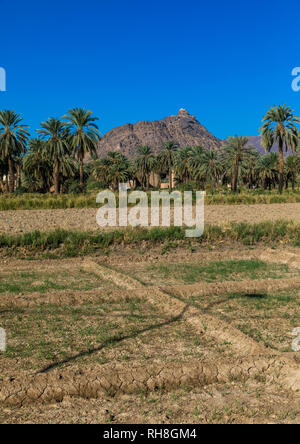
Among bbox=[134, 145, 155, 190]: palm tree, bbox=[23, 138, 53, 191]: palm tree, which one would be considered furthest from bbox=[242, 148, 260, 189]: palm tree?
bbox=[23, 138, 53, 191]: palm tree

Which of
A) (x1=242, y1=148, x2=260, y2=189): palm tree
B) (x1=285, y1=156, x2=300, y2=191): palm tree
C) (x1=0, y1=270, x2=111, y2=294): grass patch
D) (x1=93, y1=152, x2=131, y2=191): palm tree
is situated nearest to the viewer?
(x1=0, y1=270, x2=111, y2=294): grass patch

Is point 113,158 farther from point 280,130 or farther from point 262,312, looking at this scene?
point 262,312

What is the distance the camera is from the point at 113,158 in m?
70.4

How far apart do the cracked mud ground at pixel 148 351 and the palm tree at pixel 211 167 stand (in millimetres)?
58411

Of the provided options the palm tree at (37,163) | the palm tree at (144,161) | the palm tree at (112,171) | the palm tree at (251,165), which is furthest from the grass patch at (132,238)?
the palm tree at (144,161)

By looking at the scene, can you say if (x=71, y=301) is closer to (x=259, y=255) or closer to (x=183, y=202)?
(x=259, y=255)

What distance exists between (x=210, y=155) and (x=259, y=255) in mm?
55895

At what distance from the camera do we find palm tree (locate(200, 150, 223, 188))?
68062mm

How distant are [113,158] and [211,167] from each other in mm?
15551

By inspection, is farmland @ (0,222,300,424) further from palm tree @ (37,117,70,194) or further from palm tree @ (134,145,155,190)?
palm tree @ (134,145,155,190)

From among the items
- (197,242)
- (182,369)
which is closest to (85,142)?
(197,242)

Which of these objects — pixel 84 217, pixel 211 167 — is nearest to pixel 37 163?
pixel 211 167

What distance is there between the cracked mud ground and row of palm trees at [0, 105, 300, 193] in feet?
125

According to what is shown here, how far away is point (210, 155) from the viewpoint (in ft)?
226
